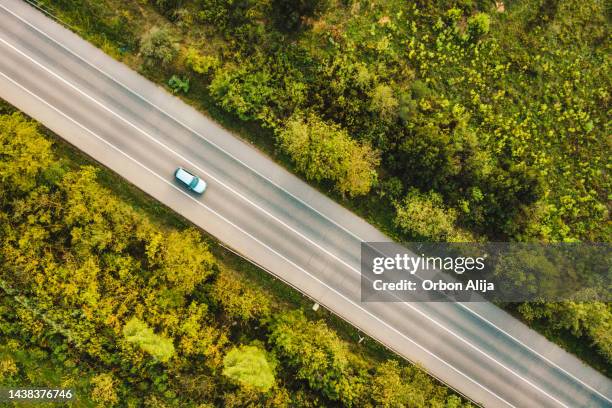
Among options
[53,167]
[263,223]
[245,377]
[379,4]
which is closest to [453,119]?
[379,4]

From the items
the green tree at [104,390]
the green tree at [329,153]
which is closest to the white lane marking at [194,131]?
the green tree at [329,153]

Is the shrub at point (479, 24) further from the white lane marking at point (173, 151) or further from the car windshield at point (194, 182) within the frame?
the car windshield at point (194, 182)

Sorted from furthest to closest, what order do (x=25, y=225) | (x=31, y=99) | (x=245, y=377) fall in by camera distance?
(x=31, y=99), (x=25, y=225), (x=245, y=377)

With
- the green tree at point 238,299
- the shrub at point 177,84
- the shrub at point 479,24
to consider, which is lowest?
the green tree at point 238,299

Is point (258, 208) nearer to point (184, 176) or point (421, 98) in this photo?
point (184, 176)

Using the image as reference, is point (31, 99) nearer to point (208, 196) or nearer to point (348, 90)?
point (208, 196)

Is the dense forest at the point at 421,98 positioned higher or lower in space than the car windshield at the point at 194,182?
higher
